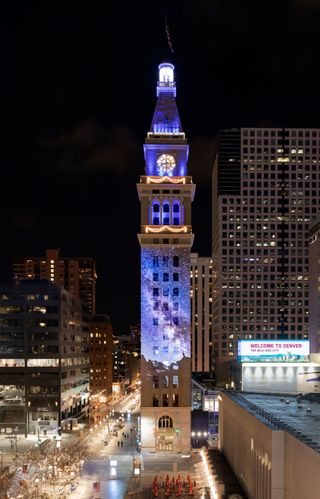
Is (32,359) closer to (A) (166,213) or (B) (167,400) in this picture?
(B) (167,400)

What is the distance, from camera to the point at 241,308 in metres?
176

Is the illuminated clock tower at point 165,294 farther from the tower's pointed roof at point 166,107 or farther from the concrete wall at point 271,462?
the concrete wall at point 271,462

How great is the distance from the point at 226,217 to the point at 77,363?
203 ft

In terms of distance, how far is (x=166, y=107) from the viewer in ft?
336

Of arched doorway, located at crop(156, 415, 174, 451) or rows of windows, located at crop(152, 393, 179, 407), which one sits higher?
rows of windows, located at crop(152, 393, 179, 407)

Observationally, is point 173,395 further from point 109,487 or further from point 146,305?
point 109,487

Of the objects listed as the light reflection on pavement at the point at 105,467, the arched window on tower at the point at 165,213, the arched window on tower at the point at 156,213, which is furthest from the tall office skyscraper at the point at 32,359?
the arched window on tower at the point at 165,213

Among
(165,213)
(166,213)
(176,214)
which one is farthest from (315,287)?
(165,213)

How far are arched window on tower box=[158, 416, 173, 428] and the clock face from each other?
34.1 m

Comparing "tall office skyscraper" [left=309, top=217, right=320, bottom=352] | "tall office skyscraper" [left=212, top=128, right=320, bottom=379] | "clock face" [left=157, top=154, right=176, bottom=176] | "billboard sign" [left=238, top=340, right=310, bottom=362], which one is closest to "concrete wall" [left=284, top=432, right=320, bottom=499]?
"clock face" [left=157, top=154, right=176, bottom=176]

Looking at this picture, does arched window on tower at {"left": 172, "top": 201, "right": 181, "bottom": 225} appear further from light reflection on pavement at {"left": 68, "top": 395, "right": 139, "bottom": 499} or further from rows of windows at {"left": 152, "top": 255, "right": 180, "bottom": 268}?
light reflection on pavement at {"left": 68, "top": 395, "right": 139, "bottom": 499}

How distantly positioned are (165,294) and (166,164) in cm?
1871

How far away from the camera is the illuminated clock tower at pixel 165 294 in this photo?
92812 mm

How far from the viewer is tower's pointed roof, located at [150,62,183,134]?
331 ft
